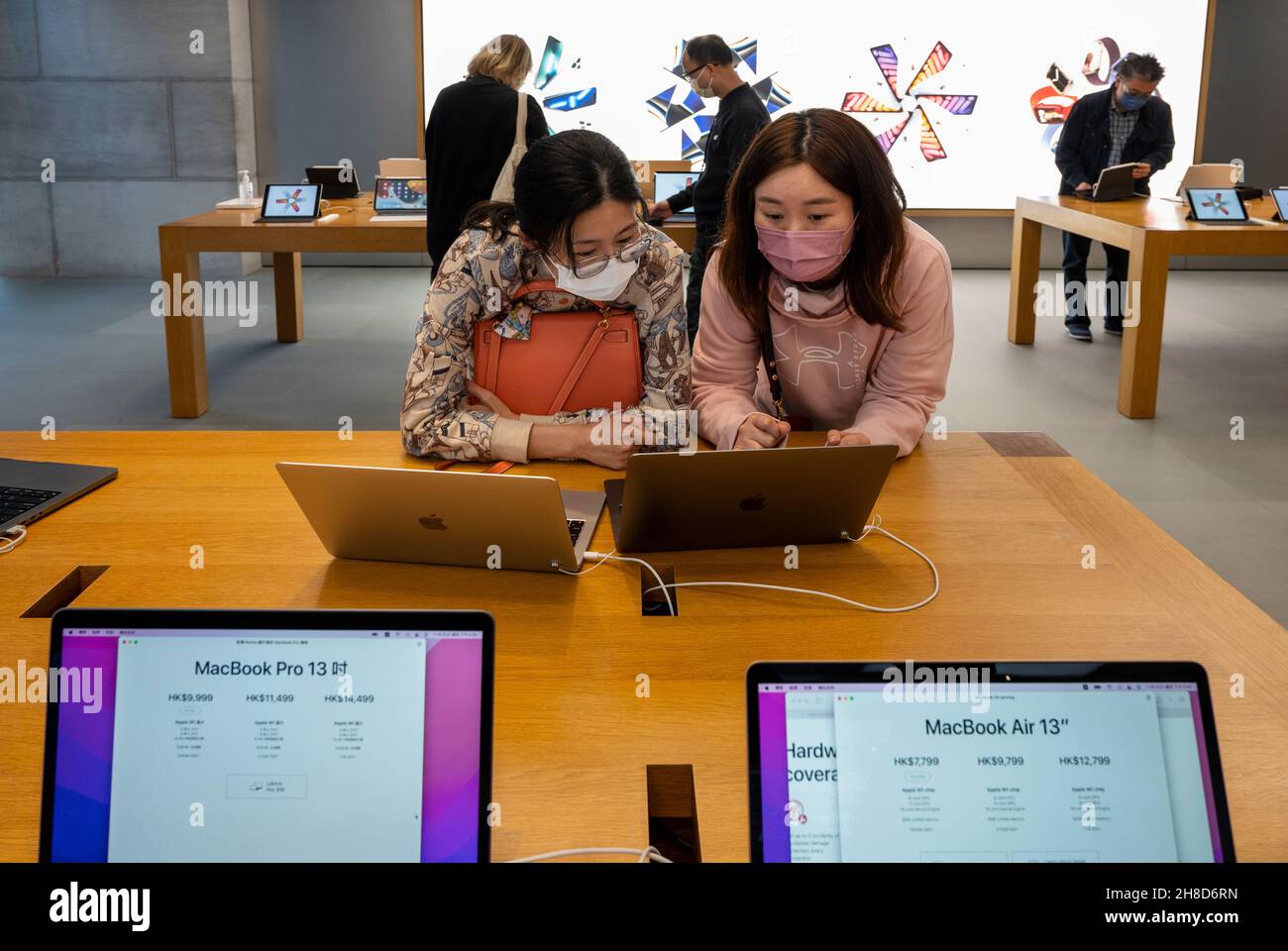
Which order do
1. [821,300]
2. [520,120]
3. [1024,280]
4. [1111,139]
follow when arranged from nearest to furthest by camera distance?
[821,300], [520,120], [1024,280], [1111,139]

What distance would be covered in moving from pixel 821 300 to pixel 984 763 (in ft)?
4.35

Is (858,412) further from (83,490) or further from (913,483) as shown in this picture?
(83,490)

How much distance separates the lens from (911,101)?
8102 millimetres

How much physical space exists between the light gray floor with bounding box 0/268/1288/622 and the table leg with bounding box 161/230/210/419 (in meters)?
0.09

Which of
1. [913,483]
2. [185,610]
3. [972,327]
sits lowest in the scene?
[972,327]

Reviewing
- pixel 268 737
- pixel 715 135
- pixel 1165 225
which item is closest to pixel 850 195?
pixel 268 737

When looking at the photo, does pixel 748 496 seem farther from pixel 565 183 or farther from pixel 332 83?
pixel 332 83

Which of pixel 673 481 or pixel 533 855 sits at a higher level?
pixel 673 481

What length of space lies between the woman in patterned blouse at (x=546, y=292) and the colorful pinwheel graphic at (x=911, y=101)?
20.9 ft

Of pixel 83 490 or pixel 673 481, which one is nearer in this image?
pixel 673 481

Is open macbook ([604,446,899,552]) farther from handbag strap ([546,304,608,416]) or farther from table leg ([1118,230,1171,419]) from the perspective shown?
table leg ([1118,230,1171,419])
